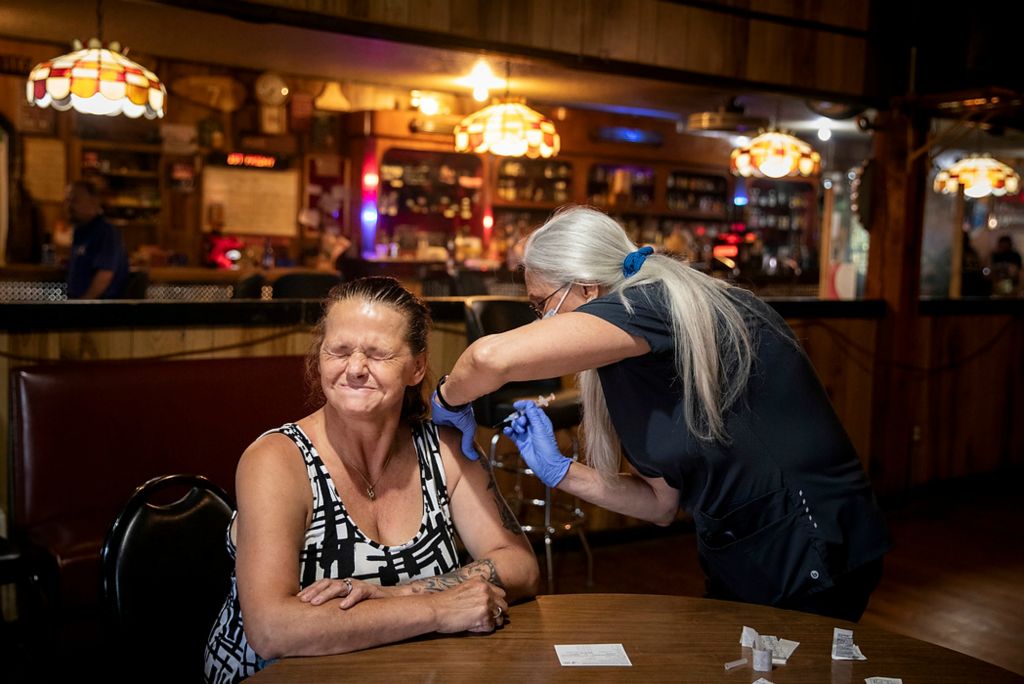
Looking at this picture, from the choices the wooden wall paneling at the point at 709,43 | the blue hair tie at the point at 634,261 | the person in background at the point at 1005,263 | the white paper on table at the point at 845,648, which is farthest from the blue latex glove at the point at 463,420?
the person in background at the point at 1005,263

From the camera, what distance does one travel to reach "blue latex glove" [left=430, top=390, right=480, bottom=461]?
6.48 feet

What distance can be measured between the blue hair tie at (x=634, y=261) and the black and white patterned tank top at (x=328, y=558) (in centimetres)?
61

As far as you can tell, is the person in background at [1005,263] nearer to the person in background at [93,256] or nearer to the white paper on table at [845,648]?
the person in background at [93,256]

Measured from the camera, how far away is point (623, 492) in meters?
2.04

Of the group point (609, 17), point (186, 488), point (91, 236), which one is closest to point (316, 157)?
point (91, 236)

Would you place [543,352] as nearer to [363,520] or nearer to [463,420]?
[463,420]

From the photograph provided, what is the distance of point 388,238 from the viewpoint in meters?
9.90

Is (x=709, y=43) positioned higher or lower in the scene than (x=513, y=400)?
higher

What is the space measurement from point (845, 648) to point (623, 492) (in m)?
0.56

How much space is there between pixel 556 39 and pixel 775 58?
1.52 meters

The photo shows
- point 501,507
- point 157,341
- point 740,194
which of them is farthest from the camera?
point 740,194

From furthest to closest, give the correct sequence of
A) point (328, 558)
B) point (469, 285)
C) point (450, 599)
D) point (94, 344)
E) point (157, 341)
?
point (469, 285)
point (157, 341)
point (94, 344)
point (328, 558)
point (450, 599)

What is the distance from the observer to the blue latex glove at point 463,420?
1.98 metres

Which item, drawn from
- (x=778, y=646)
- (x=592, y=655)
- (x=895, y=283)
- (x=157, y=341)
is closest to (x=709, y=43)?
(x=895, y=283)
